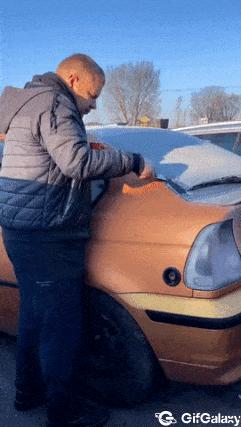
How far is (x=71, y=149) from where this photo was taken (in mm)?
2162

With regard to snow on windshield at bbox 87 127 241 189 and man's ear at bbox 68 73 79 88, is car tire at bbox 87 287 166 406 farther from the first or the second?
man's ear at bbox 68 73 79 88

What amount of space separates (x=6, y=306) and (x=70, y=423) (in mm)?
786

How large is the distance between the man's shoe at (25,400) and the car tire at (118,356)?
0.31 metres

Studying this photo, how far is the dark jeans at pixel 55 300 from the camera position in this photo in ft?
7.67

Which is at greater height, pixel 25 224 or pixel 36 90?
pixel 36 90

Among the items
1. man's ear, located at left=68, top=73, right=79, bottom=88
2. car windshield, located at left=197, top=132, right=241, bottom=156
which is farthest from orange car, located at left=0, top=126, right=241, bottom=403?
car windshield, located at left=197, top=132, right=241, bottom=156

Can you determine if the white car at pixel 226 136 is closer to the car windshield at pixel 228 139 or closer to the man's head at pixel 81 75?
the car windshield at pixel 228 139

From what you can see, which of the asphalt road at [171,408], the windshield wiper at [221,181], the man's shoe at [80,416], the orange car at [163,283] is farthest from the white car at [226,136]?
the man's shoe at [80,416]

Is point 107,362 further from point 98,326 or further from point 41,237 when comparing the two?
point 41,237

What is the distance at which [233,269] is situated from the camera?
2.33 meters

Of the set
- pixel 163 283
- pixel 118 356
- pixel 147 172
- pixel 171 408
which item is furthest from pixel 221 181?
pixel 171 408

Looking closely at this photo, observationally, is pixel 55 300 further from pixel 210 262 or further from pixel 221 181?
pixel 221 181

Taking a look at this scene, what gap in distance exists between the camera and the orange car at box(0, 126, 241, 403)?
224 centimetres

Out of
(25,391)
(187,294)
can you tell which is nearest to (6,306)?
(25,391)
